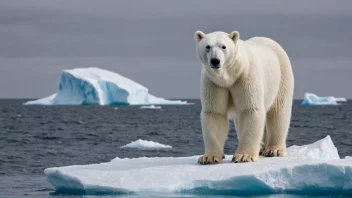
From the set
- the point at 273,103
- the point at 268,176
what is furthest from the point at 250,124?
the point at 273,103

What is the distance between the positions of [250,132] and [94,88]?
6435cm

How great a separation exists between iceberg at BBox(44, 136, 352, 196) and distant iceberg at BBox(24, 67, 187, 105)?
205 ft

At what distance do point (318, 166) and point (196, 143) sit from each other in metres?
24.3

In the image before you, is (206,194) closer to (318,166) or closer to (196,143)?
(318,166)

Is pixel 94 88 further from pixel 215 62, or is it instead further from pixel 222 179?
pixel 215 62

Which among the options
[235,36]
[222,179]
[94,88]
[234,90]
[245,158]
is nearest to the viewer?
[222,179]

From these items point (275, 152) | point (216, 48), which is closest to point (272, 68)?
point (275, 152)

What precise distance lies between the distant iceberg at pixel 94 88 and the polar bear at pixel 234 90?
205 feet

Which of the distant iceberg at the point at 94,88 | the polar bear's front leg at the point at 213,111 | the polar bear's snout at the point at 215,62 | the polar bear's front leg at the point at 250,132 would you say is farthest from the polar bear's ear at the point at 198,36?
the distant iceberg at the point at 94,88

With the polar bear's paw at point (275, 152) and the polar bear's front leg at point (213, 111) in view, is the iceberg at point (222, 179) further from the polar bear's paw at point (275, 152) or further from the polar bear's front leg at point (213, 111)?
the polar bear's paw at point (275, 152)

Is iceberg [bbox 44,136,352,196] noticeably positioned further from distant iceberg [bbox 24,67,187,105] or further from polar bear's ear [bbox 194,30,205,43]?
distant iceberg [bbox 24,67,187,105]

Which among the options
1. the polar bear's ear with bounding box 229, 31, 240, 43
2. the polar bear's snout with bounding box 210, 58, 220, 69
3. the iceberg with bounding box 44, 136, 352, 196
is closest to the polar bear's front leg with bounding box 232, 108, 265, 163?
the iceberg with bounding box 44, 136, 352, 196

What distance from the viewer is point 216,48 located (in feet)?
31.6

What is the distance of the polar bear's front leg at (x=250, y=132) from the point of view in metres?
10.4
